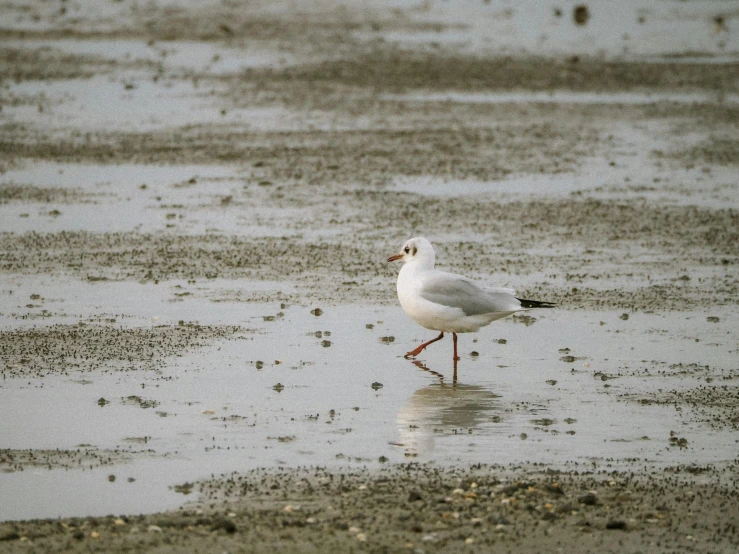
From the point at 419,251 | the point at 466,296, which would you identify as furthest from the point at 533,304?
the point at 419,251

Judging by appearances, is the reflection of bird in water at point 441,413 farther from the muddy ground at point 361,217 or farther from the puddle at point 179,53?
the puddle at point 179,53

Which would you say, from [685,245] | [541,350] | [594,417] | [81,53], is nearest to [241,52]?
[81,53]

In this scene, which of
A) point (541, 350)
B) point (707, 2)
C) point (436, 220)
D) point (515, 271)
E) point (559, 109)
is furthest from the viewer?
point (707, 2)

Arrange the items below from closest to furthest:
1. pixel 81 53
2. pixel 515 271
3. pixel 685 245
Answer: pixel 515 271
pixel 685 245
pixel 81 53

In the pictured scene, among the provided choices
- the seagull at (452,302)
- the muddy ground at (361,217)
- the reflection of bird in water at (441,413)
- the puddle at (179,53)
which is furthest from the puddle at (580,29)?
the reflection of bird in water at (441,413)

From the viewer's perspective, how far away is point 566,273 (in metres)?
13.2

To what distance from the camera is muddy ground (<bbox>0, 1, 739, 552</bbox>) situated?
7.36 metres

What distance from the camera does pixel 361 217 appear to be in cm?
1545

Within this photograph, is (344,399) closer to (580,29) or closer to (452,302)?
(452,302)

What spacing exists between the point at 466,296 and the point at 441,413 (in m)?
1.57

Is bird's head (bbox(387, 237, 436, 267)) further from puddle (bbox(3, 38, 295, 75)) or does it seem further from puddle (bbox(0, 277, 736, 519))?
puddle (bbox(3, 38, 295, 75))

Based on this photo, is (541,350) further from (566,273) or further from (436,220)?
(436,220)

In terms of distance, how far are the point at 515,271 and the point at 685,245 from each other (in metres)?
2.25

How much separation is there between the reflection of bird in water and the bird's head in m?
1.19
